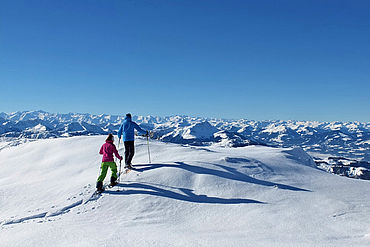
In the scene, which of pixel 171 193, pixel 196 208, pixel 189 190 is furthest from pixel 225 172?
pixel 196 208

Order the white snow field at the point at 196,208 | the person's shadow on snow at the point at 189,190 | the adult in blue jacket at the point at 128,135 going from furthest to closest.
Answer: the adult in blue jacket at the point at 128,135 < the person's shadow on snow at the point at 189,190 < the white snow field at the point at 196,208

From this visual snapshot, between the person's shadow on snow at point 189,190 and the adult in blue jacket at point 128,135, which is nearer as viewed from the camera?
the person's shadow on snow at point 189,190

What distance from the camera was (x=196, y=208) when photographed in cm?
845

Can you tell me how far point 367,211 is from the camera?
7773 millimetres

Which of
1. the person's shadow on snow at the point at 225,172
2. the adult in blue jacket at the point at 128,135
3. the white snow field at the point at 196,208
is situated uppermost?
the adult in blue jacket at the point at 128,135

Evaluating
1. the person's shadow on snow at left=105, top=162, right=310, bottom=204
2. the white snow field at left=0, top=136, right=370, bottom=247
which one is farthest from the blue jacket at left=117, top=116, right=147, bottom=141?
the white snow field at left=0, top=136, right=370, bottom=247

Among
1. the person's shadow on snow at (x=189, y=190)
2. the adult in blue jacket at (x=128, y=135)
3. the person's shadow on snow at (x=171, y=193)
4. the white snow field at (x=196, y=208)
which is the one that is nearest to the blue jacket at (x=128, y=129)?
the adult in blue jacket at (x=128, y=135)

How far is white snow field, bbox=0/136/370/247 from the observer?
20.2 ft

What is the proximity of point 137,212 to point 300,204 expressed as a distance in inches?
226

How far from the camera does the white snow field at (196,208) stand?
6160mm

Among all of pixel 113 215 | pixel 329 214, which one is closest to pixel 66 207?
pixel 113 215

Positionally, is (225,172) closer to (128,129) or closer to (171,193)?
(171,193)

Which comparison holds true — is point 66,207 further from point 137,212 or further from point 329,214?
point 329,214

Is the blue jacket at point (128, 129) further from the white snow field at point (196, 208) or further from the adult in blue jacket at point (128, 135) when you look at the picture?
the white snow field at point (196, 208)
